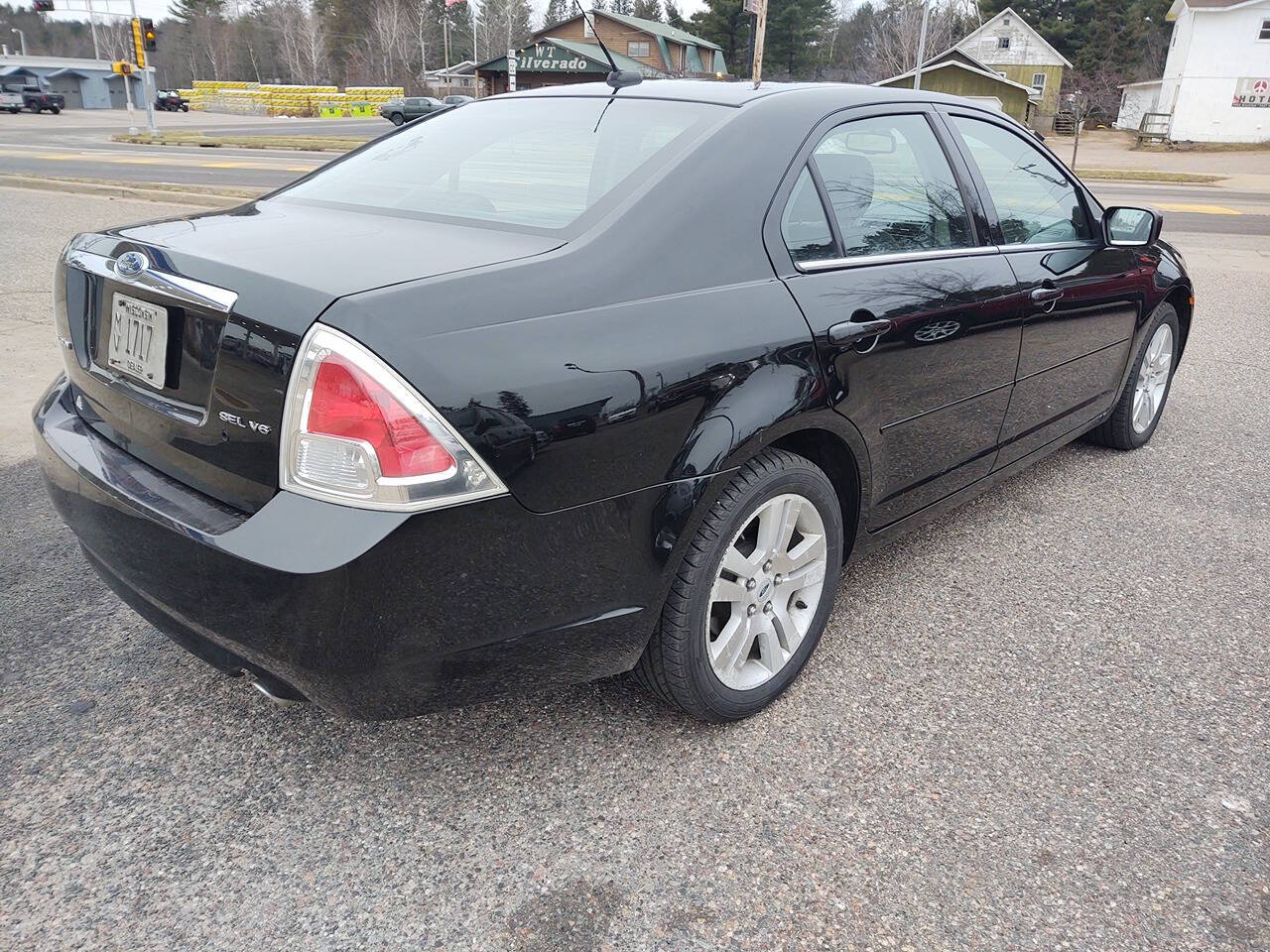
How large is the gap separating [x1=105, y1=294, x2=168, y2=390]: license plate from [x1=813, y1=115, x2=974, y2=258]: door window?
5.66ft

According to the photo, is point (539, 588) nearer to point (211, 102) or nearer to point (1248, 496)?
point (1248, 496)

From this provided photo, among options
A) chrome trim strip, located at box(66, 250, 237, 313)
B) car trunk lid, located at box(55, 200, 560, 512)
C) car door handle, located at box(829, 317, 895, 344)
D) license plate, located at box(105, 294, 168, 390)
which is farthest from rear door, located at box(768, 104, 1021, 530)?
license plate, located at box(105, 294, 168, 390)

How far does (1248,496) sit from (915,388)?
2391 mm

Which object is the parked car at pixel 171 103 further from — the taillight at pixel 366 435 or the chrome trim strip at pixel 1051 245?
the taillight at pixel 366 435

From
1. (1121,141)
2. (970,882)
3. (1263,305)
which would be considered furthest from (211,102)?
(970,882)

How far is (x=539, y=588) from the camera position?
2.02 metres

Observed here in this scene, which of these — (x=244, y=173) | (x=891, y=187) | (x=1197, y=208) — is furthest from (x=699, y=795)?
(x=244, y=173)

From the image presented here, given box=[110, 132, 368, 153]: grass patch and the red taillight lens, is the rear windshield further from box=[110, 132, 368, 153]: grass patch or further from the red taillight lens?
box=[110, 132, 368, 153]: grass patch

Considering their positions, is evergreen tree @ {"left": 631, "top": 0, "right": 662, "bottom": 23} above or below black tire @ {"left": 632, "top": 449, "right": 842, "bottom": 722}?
above

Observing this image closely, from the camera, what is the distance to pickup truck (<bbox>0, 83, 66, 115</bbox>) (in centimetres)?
5300

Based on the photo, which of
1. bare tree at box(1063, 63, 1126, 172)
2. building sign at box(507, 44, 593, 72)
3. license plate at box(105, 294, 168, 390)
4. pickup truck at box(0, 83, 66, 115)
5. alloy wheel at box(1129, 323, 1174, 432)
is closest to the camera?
license plate at box(105, 294, 168, 390)

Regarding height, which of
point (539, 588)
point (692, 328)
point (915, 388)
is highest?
point (692, 328)

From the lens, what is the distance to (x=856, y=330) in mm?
2582

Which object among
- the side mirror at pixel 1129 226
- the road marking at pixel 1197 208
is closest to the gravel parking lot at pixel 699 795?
the side mirror at pixel 1129 226
